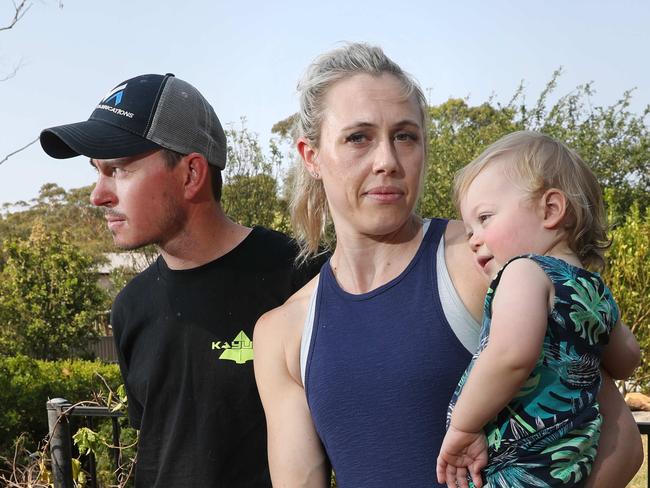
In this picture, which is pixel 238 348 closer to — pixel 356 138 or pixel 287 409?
pixel 287 409

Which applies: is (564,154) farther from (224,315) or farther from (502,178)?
(224,315)

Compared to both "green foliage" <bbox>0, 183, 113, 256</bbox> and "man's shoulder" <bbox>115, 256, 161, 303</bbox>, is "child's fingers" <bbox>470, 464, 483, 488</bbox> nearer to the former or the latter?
"man's shoulder" <bbox>115, 256, 161, 303</bbox>

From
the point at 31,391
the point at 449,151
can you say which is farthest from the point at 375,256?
the point at 449,151

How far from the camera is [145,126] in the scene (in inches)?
101

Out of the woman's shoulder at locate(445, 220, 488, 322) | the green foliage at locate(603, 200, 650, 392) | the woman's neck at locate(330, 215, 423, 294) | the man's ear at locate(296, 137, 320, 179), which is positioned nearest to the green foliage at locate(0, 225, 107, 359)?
the green foliage at locate(603, 200, 650, 392)

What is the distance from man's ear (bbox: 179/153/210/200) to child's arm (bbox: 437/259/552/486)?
1.18 m

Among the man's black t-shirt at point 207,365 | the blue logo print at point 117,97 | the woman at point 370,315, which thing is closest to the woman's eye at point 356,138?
the woman at point 370,315

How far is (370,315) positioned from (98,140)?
112 cm

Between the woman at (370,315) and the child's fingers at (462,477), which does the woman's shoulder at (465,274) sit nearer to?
the woman at (370,315)

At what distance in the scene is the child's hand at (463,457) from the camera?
1.78 m

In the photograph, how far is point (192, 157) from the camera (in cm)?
262

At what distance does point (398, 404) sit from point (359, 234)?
0.46 meters

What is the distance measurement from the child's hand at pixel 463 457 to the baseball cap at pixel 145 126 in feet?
4.31

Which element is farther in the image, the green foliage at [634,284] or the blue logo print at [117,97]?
the green foliage at [634,284]
